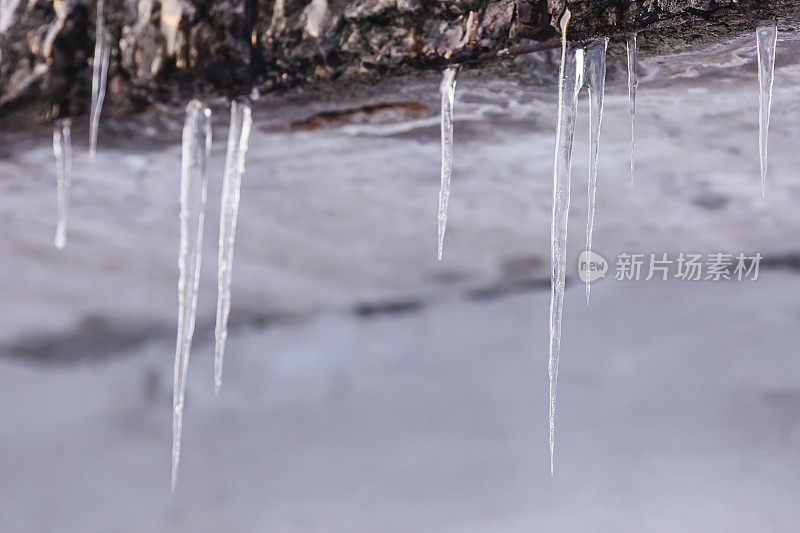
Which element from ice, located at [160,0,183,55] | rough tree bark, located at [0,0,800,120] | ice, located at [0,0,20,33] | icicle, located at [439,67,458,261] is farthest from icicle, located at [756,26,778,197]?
ice, located at [0,0,20,33]

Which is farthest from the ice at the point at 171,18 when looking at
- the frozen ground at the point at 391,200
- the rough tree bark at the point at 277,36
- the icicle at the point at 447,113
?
the icicle at the point at 447,113

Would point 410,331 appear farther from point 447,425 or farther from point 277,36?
point 277,36

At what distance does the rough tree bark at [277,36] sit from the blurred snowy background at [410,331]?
157mm

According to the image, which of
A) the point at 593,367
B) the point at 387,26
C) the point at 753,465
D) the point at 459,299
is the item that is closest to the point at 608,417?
the point at 593,367

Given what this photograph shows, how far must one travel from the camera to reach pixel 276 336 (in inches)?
127

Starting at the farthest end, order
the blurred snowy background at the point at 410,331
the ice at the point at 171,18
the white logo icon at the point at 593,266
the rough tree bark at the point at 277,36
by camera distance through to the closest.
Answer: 1. the white logo icon at the point at 593,266
2. the blurred snowy background at the point at 410,331
3. the ice at the point at 171,18
4. the rough tree bark at the point at 277,36

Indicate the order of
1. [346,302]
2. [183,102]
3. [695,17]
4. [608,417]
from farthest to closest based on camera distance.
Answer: [346,302]
[608,417]
[183,102]
[695,17]

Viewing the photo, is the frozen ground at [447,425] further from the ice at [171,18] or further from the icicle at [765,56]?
the ice at [171,18]

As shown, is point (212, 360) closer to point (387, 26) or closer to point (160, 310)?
point (160, 310)

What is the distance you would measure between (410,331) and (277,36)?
2115 millimetres

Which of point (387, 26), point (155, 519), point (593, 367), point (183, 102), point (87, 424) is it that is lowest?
point (155, 519)

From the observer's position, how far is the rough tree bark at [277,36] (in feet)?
3.14

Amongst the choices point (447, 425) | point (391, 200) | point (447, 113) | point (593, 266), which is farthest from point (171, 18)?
point (447, 425)

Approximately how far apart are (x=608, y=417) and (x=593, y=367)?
7.9 inches
